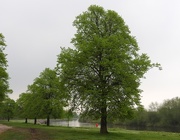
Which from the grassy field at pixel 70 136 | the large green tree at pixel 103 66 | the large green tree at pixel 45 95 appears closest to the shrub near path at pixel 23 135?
the grassy field at pixel 70 136

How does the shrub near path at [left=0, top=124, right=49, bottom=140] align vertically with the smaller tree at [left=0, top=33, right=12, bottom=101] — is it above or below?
below

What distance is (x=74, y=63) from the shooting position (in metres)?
27.2

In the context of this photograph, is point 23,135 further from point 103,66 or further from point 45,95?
point 45,95

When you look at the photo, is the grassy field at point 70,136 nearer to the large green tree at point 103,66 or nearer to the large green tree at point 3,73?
the large green tree at point 103,66

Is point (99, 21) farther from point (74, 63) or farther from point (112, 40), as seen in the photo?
point (74, 63)

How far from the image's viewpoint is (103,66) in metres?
26.1

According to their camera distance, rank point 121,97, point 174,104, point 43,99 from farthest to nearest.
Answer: point 174,104, point 43,99, point 121,97

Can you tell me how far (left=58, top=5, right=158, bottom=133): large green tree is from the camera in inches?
1000

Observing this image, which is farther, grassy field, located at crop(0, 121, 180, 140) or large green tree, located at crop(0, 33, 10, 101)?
large green tree, located at crop(0, 33, 10, 101)

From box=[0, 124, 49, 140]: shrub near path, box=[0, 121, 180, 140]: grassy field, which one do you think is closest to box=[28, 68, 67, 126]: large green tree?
box=[0, 121, 180, 140]: grassy field

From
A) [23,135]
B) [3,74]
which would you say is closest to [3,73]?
[3,74]

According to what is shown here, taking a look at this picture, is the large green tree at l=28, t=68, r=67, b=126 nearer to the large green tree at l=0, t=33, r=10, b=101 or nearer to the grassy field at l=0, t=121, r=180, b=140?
the large green tree at l=0, t=33, r=10, b=101

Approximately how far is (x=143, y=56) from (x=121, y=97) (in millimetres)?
5676

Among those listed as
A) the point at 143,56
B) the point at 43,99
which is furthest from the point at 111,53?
the point at 43,99
